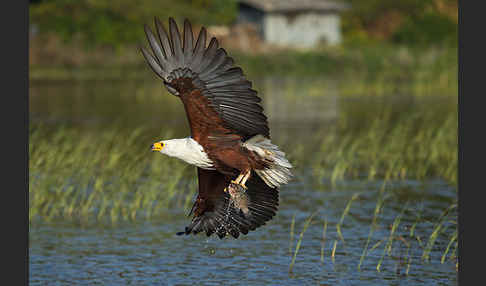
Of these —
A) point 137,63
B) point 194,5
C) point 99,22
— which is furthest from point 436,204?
point 194,5

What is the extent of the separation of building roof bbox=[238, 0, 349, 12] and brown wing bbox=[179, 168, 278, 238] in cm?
4921

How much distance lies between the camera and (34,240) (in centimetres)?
1180

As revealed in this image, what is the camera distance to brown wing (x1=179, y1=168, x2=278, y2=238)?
933cm

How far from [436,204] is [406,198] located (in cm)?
54

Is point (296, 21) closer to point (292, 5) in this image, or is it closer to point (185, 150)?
point (292, 5)

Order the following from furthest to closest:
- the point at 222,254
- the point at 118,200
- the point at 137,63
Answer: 1. the point at 137,63
2. the point at 118,200
3. the point at 222,254

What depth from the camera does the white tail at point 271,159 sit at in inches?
326

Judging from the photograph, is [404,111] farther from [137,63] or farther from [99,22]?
[99,22]

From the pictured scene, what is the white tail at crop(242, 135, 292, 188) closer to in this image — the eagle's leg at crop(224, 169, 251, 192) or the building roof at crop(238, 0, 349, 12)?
the eagle's leg at crop(224, 169, 251, 192)

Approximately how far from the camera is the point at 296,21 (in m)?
60.4

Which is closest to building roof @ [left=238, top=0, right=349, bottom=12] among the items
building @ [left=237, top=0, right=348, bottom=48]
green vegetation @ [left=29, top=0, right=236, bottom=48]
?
building @ [left=237, top=0, right=348, bottom=48]

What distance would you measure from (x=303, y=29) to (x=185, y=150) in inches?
2101

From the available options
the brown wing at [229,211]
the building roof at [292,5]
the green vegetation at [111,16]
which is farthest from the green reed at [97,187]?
the building roof at [292,5]

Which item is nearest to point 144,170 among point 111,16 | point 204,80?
point 204,80
